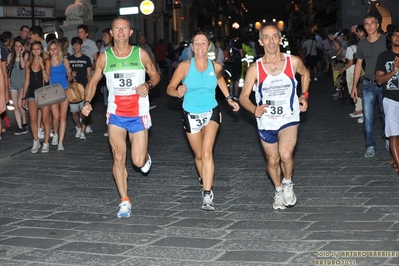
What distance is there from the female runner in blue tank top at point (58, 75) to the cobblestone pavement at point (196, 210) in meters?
0.41

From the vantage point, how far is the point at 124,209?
780 centimetres

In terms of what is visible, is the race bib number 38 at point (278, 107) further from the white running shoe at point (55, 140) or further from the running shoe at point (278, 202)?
the white running shoe at point (55, 140)

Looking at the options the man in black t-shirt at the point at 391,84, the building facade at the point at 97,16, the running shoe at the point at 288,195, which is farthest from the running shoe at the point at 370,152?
the building facade at the point at 97,16

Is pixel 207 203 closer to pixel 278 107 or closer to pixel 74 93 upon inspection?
pixel 278 107

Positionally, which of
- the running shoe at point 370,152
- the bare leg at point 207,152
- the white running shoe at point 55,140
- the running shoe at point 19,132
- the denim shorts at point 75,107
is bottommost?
the running shoe at point 19,132

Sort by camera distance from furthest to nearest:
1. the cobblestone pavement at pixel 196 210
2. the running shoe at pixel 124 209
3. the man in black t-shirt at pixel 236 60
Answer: the man in black t-shirt at pixel 236 60 → the running shoe at pixel 124 209 → the cobblestone pavement at pixel 196 210

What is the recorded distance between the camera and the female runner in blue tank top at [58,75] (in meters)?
12.9

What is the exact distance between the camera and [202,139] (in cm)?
825

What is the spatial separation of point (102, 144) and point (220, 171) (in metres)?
3.71

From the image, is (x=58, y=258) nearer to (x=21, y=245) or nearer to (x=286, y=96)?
(x=21, y=245)

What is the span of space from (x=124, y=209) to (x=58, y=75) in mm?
5664

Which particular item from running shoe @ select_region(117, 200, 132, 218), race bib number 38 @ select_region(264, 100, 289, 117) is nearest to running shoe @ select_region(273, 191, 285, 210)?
race bib number 38 @ select_region(264, 100, 289, 117)

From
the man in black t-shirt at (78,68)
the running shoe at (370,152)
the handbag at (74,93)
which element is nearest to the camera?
the running shoe at (370,152)

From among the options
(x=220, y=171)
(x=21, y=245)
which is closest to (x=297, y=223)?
(x=21, y=245)
